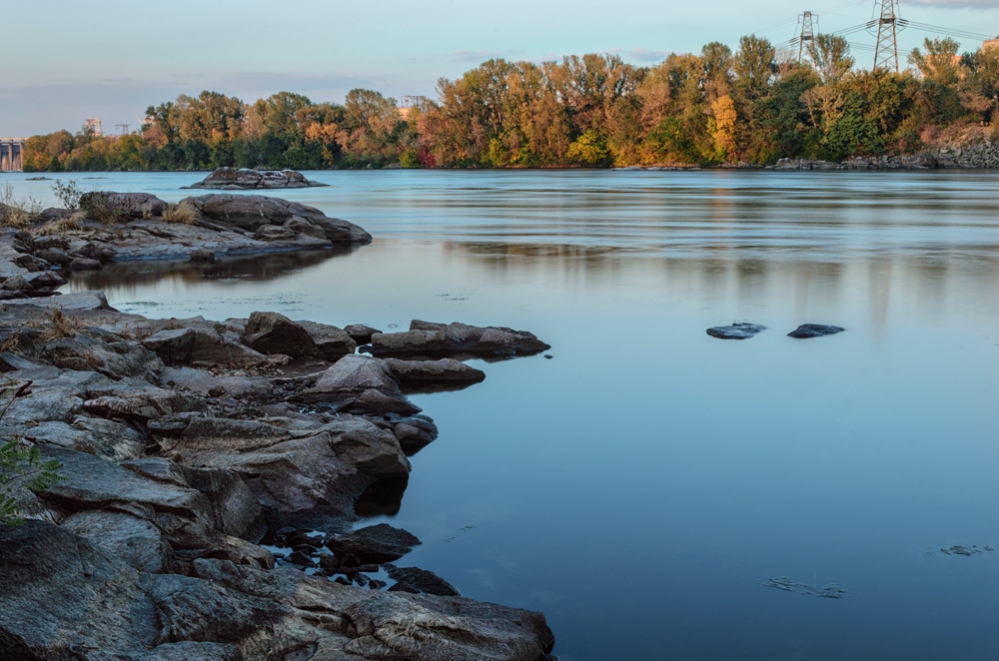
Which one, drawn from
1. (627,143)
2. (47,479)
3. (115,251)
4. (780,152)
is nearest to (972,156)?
(780,152)

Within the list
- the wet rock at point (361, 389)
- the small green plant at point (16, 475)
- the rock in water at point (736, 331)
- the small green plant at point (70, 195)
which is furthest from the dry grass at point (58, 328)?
the small green plant at point (70, 195)

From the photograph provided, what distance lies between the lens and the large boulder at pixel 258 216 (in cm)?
2442

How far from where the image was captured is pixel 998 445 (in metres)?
7.25

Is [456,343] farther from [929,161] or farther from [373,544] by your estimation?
[929,161]

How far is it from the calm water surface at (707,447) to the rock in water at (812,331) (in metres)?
0.23

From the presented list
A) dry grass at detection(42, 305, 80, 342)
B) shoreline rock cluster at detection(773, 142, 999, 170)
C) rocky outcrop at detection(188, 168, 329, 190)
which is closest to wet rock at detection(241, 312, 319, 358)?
dry grass at detection(42, 305, 80, 342)

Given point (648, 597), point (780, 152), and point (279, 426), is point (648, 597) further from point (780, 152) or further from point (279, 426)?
point (780, 152)

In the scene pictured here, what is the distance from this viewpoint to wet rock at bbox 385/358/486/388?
30.3ft

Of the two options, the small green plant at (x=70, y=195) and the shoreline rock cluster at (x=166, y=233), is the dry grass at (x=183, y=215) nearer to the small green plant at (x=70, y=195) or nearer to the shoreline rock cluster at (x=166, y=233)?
the shoreline rock cluster at (x=166, y=233)

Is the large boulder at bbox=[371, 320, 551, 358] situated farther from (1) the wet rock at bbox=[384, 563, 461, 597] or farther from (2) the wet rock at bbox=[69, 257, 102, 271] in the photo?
(2) the wet rock at bbox=[69, 257, 102, 271]

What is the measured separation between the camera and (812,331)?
11.3 meters

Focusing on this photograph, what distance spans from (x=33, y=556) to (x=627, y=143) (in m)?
103

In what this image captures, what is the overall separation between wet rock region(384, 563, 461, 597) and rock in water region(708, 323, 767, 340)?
6848 mm

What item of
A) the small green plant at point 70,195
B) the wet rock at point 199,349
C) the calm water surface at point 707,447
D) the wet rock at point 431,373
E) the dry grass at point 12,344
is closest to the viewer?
the calm water surface at point 707,447
